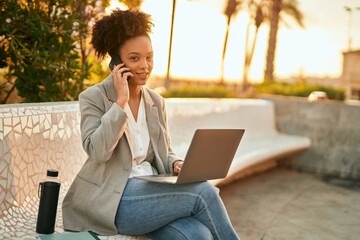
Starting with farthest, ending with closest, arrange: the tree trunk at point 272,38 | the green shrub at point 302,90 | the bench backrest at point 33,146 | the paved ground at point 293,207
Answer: the tree trunk at point 272,38, the green shrub at point 302,90, the paved ground at point 293,207, the bench backrest at point 33,146

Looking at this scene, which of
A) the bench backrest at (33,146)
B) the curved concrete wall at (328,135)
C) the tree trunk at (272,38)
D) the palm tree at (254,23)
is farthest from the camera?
the palm tree at (254,23)

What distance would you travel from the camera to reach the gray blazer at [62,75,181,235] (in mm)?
3215

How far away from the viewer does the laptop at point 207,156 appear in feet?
10.5

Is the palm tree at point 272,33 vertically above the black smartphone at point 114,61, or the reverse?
the palm tree at point 272,33

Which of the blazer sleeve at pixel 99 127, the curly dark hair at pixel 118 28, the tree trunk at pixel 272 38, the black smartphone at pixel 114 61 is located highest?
the tree trunk at pixel 272 38

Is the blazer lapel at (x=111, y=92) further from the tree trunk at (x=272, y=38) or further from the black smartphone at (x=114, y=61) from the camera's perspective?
the tree trunk at (x=272, y=38)

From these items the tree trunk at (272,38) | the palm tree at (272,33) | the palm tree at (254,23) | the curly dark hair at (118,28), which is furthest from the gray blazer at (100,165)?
the palm tree at (254,23)

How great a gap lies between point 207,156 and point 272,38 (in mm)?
19466

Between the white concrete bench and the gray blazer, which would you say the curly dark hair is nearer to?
the gray blazer

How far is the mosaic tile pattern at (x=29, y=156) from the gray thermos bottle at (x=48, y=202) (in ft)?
0.25

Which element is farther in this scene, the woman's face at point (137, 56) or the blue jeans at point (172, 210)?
the woman's face at point (137, 56)

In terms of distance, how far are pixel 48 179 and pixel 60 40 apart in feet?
7.90

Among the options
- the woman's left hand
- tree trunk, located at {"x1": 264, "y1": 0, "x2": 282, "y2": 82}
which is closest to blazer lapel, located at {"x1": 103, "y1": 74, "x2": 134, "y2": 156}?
the woman's left hand

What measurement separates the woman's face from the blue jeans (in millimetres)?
632
